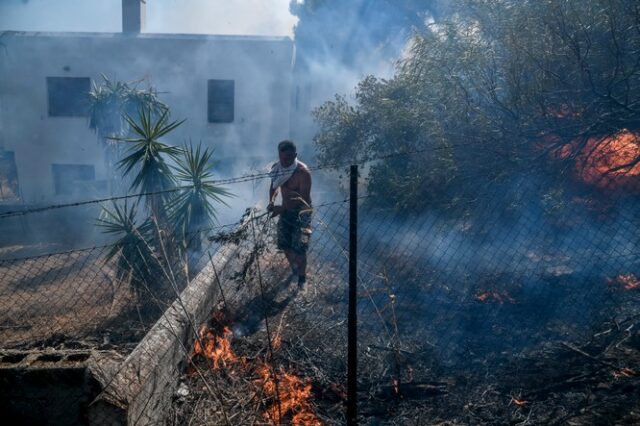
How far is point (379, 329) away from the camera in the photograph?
4.90 m

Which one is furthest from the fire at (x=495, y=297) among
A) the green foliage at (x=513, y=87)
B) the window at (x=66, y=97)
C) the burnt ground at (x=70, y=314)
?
the window at (x=66, y=97)

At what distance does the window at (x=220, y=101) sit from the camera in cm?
1509

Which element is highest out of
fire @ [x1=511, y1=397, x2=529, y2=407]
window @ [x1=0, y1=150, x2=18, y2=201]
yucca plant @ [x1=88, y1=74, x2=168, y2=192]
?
yucca plant @ [x1=88, y1=74, x2=168, y2=192]

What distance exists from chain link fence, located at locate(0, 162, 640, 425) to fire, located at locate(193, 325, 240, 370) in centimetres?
3

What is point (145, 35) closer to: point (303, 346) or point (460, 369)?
point (303, 346)

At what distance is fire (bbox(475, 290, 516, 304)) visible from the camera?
17.4ft

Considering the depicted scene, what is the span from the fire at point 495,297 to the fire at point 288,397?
251cm

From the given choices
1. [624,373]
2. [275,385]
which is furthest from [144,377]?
[624,373]

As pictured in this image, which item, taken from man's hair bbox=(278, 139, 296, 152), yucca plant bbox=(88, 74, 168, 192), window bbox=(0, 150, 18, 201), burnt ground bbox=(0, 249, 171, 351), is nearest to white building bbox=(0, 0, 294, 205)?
window bbox=(0, 150, 18, 201)

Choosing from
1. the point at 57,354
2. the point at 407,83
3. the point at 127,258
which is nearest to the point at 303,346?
the point at 57,354

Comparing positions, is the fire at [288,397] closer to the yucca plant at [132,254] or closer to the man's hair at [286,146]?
the yucca plant at [132,254]

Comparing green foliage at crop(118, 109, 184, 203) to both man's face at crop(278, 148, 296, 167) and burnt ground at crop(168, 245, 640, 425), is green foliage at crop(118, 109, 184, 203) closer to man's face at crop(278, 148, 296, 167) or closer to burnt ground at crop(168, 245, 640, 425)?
man's face at crop(278, 148, 296, 167)

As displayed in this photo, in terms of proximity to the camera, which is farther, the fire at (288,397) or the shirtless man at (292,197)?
the shirtless man at (292,197)

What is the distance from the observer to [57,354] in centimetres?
348
